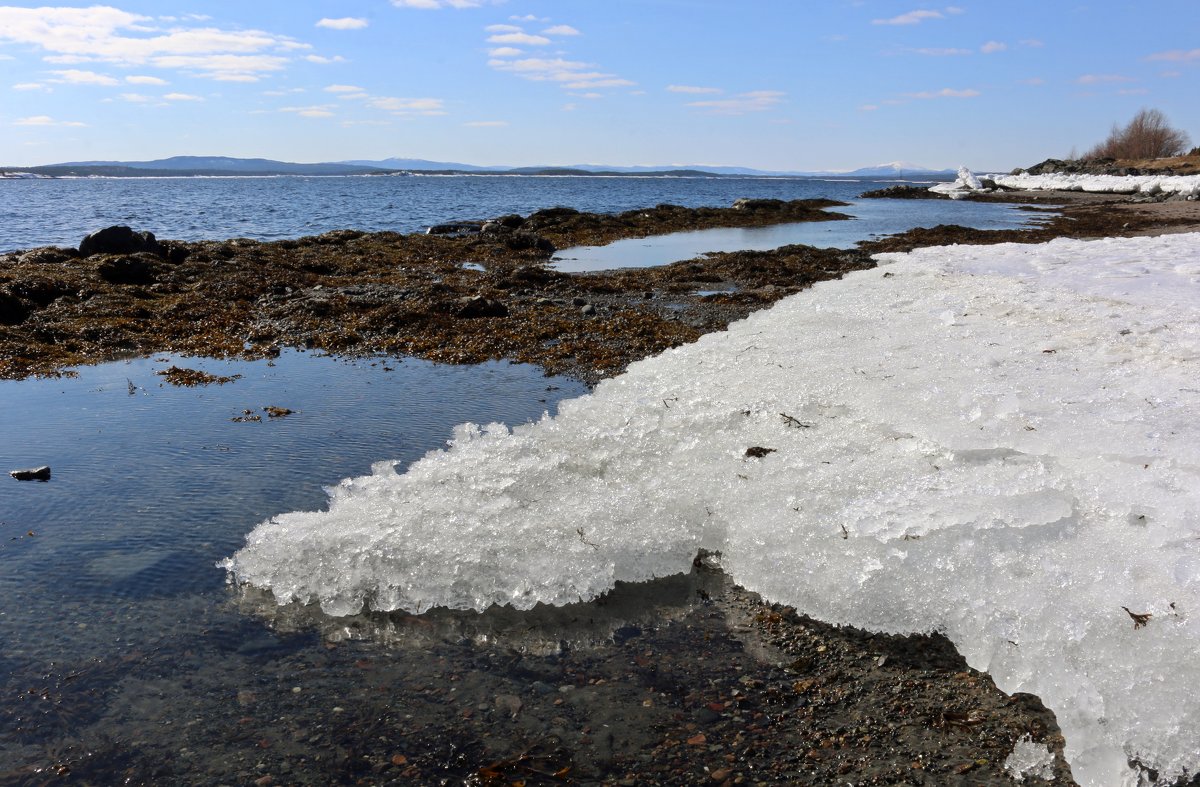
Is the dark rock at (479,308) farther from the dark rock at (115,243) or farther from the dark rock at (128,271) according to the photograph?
the dark rock at (115,243)

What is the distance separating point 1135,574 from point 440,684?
3349 millimetres

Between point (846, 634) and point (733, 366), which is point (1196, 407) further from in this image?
point (733, 366)

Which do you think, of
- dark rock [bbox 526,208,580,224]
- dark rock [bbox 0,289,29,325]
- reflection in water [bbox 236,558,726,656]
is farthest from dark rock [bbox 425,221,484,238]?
reflection in water [bbox 236,558,726,656]

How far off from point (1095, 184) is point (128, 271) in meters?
70.2

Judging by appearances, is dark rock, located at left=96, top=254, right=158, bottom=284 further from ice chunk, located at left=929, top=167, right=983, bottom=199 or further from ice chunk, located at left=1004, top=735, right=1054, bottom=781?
ice chunk, located at left=929, top=167, right=983, bottom=199

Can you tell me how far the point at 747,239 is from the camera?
89.7 ft

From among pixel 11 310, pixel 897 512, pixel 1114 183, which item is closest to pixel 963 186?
pixel 1114 183

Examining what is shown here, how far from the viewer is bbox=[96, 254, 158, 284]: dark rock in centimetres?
1505

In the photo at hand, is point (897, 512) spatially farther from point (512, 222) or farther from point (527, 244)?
point (512, 222)

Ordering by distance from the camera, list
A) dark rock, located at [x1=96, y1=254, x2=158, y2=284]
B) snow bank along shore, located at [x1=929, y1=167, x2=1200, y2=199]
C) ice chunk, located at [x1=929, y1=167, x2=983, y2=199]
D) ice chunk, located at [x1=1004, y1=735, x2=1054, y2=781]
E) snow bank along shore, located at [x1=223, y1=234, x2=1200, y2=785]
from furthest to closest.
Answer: ice chunk, located at [x1=929, y1=167, x2=983, y2=199], snow bank along shore, located at [x1=929, y1=167, x2=1200, y2=199], dark rock, located at [x1=96, y1=254, x2=158, y2=284], snow bank along shore, located at [x1=223, y1=234, x2=1200, y2=785], ice chunk, located at [x1=1004, y1=735, x2=1054, y2=781]

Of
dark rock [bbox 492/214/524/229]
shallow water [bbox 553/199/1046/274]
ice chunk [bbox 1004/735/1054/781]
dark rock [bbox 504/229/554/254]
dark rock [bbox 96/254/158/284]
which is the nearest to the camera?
ice chunk [bbox 1004/735/1054/781]

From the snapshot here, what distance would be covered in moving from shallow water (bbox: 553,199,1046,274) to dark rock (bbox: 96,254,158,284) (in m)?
9.10

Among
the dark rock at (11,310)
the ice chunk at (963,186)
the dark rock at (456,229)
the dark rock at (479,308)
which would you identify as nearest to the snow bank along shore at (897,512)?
the dark rock at (479,308)

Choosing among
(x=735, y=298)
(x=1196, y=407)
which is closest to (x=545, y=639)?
(x=1196, y=407)
